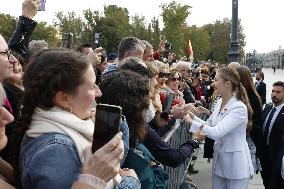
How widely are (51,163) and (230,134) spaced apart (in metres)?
3.14

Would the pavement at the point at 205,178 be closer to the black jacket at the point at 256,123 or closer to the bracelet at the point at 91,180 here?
the black jacket at the point at 256,123

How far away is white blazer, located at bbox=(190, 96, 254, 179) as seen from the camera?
4285 mm

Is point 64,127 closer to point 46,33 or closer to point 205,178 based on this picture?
point 205,178

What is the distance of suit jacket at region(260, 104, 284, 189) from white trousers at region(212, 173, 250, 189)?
74cm

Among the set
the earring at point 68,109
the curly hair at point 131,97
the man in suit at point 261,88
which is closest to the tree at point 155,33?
the man in suit at point 261,88

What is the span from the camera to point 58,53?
182 cm

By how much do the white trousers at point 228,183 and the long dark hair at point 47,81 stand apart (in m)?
3.07

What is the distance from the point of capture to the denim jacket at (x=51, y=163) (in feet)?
5.15

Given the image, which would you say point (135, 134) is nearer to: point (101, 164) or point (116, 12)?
point (101, 164)

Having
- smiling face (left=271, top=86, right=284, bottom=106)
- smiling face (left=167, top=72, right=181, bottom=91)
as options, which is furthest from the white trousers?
smiling face (left=167, top=72, right=181, bottom=91)

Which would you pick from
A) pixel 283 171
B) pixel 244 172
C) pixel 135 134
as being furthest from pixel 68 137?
pixel 283 171

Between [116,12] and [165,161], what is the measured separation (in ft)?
161

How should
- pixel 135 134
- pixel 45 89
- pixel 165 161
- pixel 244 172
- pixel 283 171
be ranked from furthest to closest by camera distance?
pixel 283 171
pixel 244 172
pixel 165 161
pixel 135 134
pixel 45 89

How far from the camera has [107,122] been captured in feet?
5.32
